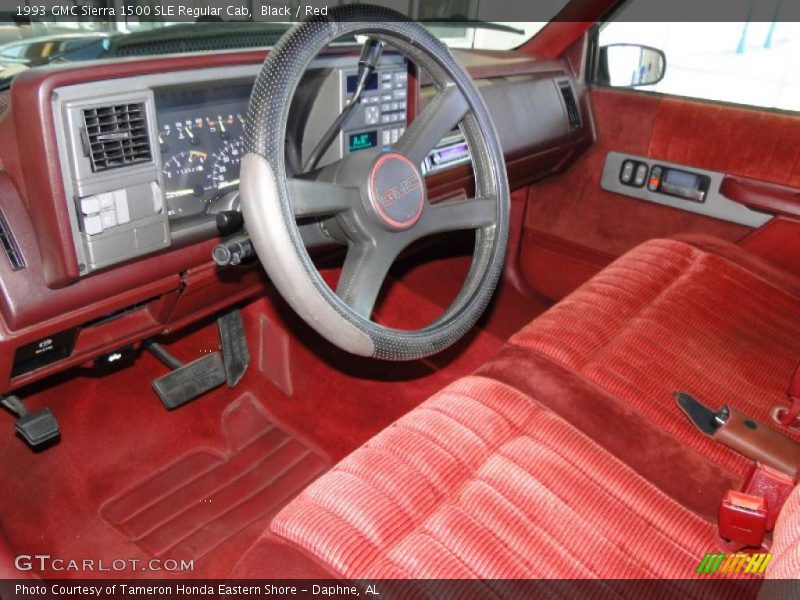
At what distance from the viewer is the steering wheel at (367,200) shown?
3.79ft

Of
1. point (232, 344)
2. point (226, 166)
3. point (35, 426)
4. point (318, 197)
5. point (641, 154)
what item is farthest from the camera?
point (641, 154)

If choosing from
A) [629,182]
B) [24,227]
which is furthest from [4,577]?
[629,182]

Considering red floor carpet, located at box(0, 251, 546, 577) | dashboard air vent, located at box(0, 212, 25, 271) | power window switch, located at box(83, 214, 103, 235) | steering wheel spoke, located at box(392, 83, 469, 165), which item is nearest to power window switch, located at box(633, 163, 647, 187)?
red floor carpet, located at box(0, 251, 546, 577)

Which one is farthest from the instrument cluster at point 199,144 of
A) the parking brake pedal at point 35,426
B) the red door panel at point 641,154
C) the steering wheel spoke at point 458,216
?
the red door panel at point 641,154

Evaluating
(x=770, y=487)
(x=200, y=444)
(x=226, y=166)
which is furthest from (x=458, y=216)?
(x=200, y=444)

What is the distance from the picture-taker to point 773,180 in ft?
7.47

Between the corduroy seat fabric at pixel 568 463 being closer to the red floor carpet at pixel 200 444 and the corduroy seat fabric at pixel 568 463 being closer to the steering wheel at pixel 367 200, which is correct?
the steering wheel at pixel 367 200

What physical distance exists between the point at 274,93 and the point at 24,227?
0.55m

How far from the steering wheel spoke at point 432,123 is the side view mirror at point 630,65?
133cm

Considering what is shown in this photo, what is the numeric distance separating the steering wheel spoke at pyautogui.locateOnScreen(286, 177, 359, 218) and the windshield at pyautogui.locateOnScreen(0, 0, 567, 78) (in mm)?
317

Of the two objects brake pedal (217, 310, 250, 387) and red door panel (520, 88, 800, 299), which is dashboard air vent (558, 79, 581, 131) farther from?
brake pedal (217, 310, 250, 387)

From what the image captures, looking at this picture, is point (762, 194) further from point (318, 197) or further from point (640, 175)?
point (318, 197)

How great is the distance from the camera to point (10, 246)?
51.2 inches

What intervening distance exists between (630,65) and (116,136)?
6.49ft
